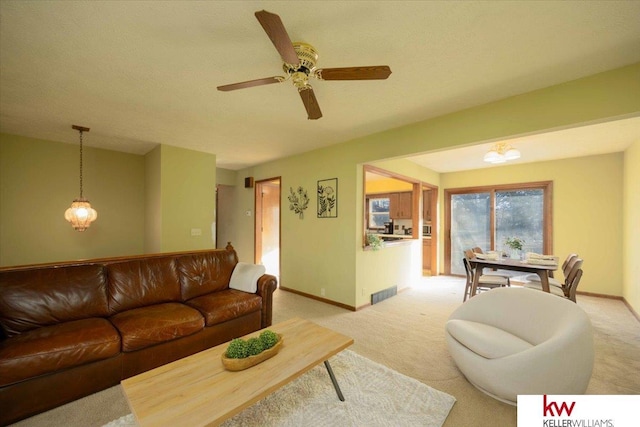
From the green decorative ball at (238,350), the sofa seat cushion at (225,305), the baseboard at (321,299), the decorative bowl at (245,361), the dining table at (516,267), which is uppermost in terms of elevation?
the dining table at (516,267)

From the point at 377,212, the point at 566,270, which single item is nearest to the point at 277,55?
the point at 566,270

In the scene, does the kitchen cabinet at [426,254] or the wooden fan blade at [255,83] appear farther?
the kitchen cabinet at [426,254]

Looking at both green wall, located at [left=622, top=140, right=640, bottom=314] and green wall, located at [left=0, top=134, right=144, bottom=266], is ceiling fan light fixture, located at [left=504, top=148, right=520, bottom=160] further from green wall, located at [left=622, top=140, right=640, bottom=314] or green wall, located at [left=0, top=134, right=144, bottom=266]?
green wall, located at [left=0, top=134, right=144, bottom=266]

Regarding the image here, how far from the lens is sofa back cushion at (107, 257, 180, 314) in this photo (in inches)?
101

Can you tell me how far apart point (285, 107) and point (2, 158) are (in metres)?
4.08

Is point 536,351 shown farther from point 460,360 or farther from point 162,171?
point 162,171

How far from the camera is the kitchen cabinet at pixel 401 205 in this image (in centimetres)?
670

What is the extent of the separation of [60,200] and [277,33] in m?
4.72

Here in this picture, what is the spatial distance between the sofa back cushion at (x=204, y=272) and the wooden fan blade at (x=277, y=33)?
2608 millimetres

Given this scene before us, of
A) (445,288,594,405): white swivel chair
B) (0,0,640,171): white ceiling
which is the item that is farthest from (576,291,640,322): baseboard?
(445,288,594,405): white swivel chair

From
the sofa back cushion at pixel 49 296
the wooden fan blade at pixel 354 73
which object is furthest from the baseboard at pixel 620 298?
the sofa back cushion at pixel 49 296

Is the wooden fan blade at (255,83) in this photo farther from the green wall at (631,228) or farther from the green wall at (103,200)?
the green wall at (631,228)

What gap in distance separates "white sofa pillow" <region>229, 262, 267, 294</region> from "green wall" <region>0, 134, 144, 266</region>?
2662 mm

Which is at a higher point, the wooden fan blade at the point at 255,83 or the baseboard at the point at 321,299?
the wooden fan blade at the point at 255,83
